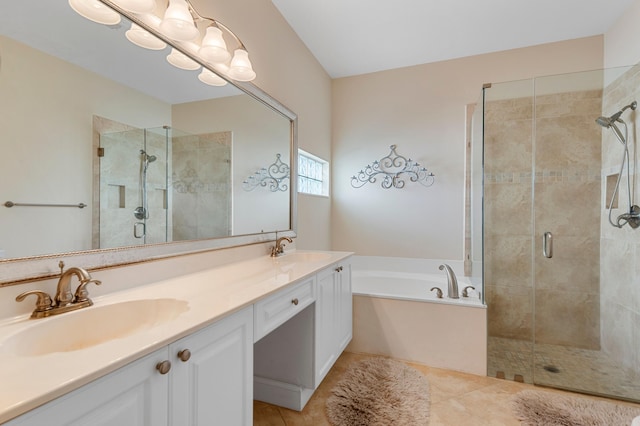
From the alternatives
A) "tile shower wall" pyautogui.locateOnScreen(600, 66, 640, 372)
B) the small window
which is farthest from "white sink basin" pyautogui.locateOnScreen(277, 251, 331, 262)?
"tile shower wall" pyautogui.locateOnScreen(600, 66, 640, 372)

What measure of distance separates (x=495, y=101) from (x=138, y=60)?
2684mm

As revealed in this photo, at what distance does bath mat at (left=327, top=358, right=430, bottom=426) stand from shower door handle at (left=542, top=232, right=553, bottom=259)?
1.38 meters

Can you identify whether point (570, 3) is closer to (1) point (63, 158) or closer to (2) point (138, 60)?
(2) point (138, 60)

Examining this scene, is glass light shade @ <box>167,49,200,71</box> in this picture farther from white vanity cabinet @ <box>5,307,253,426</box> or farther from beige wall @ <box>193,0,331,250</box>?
white vanity cabinet @ <box>5,307,253,426</box>

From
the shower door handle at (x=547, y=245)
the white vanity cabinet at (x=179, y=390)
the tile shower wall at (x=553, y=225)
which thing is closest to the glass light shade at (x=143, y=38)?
the white vanity cabinet at (x=179, y=390)

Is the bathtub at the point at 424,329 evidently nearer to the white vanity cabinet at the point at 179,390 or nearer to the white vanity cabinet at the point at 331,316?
the white vanity cabinet at the point at 331,316

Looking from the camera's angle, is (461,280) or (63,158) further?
(461,280)

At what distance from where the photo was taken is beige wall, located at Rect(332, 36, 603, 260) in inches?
112

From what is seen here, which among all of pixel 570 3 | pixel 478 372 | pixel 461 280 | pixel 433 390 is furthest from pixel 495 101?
pixel 433 390

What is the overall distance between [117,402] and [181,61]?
1415mm

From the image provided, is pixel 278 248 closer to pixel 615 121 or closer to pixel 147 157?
pixel 147 157

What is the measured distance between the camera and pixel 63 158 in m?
0.93

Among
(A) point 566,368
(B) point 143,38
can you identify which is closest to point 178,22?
(B) point 143,38

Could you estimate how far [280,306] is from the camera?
48.4 inches
